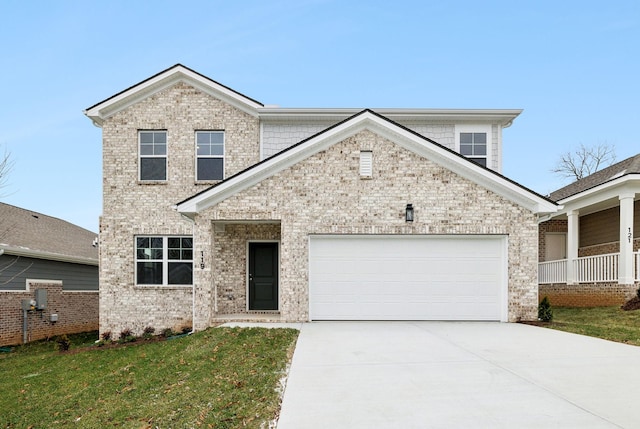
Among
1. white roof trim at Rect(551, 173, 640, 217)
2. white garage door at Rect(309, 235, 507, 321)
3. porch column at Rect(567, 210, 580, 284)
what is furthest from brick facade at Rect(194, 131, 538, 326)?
porch column at Rect(567, 210, 580, 284)

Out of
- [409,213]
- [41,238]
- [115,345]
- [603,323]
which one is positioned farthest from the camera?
[41,238]

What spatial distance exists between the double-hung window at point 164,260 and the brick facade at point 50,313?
5.01 m

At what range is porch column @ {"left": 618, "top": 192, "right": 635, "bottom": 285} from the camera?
14156 millimetres

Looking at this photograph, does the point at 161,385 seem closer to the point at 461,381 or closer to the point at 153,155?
the point at 461,381

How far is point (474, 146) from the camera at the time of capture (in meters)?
14.7

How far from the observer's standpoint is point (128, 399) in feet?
22.4

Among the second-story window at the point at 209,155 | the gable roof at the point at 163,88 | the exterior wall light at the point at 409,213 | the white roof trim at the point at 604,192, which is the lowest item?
the exterior wall light at the point at 409,213

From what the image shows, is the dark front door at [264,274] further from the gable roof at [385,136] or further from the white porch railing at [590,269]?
the white porch railing at [590,269]

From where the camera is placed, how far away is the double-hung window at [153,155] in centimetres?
1445

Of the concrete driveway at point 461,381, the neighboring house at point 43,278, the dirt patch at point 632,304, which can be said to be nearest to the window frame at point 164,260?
the neighboring house at point 43,278

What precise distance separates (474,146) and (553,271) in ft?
24.5

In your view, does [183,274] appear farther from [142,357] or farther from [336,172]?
[336,172]

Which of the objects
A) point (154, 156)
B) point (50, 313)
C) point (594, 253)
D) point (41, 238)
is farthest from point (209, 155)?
point (594, 253)

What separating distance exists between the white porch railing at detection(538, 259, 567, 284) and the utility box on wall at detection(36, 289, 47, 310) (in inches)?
765
